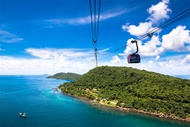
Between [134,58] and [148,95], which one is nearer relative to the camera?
[134,58]

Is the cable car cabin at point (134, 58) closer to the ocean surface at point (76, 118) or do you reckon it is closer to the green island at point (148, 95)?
the ocean surface at point (76, 118)

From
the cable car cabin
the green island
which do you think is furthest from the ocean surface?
the cable car cabin

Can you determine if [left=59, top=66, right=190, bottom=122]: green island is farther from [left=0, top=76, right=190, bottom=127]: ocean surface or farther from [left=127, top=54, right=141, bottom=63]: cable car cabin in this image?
[left=127, top=54, right=141, bottom=63]: cable car cabin

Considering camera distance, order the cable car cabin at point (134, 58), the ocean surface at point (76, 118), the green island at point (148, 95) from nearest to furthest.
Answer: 1. the cable car cabin at point (134, 58)
2. the ocean surface at point (76, 118)
3. the green island at point (148, 95)

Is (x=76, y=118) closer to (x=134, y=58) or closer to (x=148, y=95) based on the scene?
(x=148, y=95)

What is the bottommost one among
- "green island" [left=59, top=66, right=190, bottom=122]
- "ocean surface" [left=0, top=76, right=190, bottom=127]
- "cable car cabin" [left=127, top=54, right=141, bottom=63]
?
"ocean surface" [left=0, top=76, right=190, bottom=127]

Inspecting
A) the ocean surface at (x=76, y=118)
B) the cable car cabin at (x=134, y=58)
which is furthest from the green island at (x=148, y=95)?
the cable car cabin at (x=134, y=58)

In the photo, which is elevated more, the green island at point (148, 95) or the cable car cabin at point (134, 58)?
the cable car cabin at point (134, 58)

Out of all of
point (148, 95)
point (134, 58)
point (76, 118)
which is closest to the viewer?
point (134, 58)

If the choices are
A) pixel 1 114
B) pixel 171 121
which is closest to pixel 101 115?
pixel 171 121

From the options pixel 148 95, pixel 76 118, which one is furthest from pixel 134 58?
pixel 148 95

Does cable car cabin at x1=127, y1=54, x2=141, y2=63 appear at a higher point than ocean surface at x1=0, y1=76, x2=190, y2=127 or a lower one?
higher
